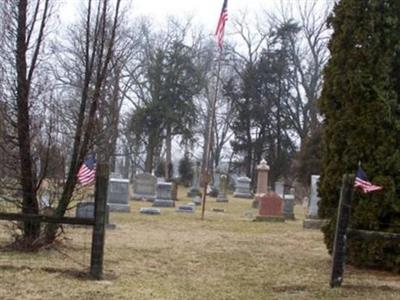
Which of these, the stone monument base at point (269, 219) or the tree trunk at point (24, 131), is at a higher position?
the tree trunk at point (24, 131)

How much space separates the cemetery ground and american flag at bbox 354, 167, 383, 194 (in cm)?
124

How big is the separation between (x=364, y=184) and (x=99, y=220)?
3.76 meters

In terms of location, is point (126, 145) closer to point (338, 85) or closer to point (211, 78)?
point (211, 78)

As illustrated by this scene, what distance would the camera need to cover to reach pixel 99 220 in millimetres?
7910

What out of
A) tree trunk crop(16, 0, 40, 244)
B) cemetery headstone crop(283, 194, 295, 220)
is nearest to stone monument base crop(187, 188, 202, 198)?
cemetery headstone crop(283, 194, 295, 220)

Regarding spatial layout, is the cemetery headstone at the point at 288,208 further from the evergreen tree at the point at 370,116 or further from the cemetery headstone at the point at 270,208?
the evergreen tree at the point at 370,116

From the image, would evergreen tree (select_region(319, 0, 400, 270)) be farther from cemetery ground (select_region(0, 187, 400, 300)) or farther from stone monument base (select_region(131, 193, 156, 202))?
stone monument base (select_region(131, 193, 156, 202))

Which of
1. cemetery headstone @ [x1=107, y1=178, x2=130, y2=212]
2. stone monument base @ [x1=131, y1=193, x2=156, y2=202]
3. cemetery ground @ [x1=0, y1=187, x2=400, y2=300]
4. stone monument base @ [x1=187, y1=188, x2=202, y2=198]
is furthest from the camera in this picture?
stone monument base @ [x1=187, y1=188, x2=202, y2=198]

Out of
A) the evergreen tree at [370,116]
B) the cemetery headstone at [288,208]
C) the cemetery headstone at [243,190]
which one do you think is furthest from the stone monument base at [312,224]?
the cemetery headstone at [243,190]

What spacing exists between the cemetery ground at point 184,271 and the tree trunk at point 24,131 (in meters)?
0.66

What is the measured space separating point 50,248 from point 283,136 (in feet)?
156

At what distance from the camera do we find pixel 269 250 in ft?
39.3

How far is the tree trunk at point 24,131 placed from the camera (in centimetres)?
948

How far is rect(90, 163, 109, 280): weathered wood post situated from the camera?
7.86 m
